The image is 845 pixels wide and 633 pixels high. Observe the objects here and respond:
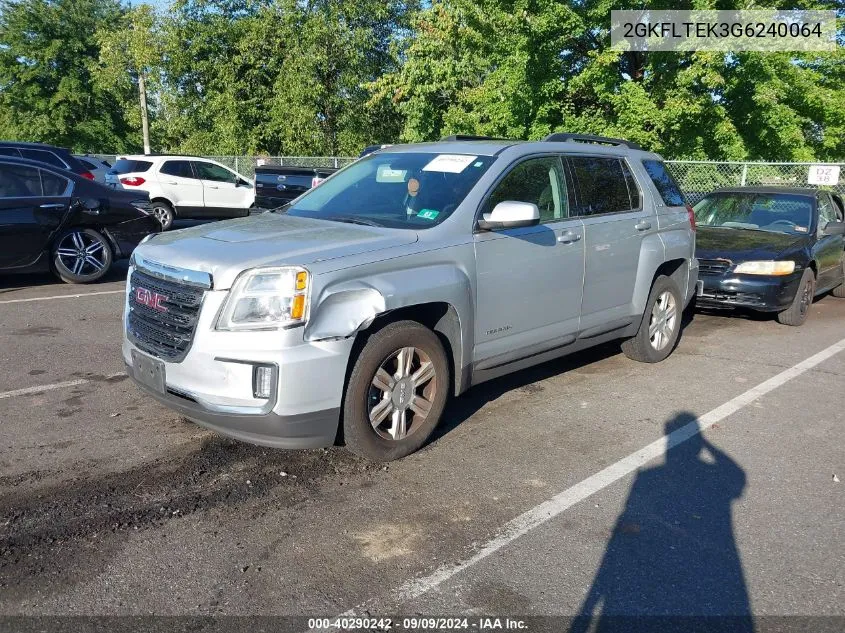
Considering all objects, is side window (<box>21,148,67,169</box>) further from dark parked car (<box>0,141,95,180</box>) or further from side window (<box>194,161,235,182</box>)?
side window (<box>194,161,235,182</box>)

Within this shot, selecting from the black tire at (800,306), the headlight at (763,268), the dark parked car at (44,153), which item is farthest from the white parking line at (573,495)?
the dark parked car at (44,153)

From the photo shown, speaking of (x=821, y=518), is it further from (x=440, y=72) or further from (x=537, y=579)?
(x=440, y=72)

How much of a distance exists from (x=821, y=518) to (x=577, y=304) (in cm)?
219

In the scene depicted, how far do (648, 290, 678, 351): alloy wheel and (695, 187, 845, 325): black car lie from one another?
906 mm

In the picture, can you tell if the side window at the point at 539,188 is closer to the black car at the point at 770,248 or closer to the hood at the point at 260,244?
the hood at the point at 260,244

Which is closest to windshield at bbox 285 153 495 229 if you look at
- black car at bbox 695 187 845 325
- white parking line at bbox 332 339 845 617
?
white parking line at bbox 332 339 845 617

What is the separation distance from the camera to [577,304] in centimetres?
549

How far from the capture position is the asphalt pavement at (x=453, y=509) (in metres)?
3.09

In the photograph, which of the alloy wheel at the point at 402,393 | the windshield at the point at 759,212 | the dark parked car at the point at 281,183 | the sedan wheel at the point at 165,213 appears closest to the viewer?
the alloy wheel at the point at 402,393

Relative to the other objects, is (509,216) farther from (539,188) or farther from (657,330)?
(657,330)

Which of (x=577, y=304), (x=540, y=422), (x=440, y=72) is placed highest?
(x=440, y=72)

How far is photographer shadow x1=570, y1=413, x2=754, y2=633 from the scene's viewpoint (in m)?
2.98

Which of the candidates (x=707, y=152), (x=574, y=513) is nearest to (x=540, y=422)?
(x=574, y=513)

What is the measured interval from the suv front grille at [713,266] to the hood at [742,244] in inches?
2.0
